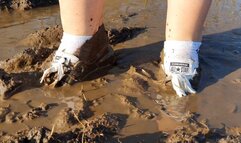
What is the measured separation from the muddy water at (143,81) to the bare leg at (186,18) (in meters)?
0.28

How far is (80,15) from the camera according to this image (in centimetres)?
261

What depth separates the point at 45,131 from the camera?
80.3 inches

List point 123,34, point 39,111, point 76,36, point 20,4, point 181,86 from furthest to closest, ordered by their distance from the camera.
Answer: point 20,4
point 123,34
point 76,36
point 181,86
point 39,111

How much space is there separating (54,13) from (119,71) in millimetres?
1218

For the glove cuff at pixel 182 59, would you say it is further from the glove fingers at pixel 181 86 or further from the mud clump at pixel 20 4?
the mud clump at pixel 20 4

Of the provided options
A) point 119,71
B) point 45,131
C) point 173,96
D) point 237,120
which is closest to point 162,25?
point 119,71

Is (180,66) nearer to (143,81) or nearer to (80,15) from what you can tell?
(143,81)

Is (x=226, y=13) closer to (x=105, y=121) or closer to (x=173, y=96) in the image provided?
(x=173, y=96)

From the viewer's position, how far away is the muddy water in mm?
2316

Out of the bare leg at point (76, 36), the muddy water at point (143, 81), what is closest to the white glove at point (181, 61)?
the muddy water at point (143, 81)

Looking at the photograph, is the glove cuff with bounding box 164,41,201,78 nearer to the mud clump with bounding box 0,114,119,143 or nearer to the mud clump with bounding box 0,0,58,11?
the mud clump with bounding box 0,114,119,143

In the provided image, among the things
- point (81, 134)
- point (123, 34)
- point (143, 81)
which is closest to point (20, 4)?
point (123, 34)

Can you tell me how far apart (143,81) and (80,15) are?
1.73 feet

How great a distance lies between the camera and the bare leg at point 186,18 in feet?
8.32
